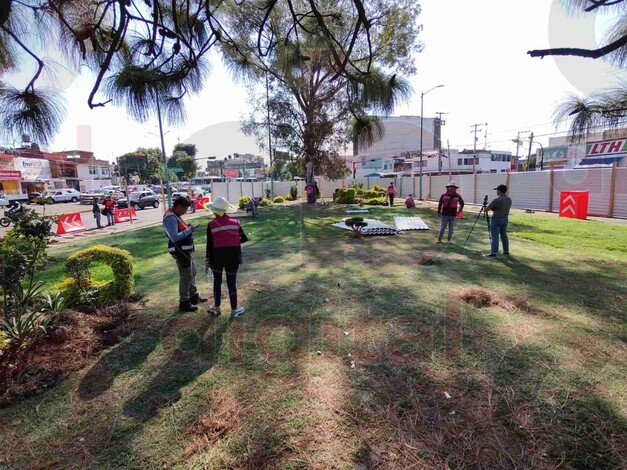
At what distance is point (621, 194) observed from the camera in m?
14.0

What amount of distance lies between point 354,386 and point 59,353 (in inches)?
106

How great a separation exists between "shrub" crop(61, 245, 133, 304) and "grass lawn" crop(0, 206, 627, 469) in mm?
441

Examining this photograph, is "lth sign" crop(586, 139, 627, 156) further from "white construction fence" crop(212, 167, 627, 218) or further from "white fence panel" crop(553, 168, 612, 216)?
"white fence panel" crop(553, 168, 612, 216)

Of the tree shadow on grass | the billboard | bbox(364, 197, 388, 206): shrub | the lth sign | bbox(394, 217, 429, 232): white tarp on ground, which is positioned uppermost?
the billboard

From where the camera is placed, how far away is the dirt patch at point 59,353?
282 cm

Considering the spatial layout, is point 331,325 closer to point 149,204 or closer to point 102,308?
point 102,308

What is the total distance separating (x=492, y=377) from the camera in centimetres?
290

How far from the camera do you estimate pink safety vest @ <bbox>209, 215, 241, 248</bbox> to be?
412 cm

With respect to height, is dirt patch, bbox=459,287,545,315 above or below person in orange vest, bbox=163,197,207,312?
below

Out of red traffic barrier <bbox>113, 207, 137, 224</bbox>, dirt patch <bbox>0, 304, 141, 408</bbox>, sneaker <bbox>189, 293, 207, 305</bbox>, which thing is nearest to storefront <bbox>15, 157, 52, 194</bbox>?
red traffic barrier <bbox>113, 207, 137, 224</bbox>

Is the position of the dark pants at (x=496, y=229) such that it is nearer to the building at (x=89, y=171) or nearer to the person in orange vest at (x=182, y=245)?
the person in orange vest at (x=182, y=245)

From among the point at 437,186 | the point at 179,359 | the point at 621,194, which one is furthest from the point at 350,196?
the point at 179,359

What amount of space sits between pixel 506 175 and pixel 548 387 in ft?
62.4

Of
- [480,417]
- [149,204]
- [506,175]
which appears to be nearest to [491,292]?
[480,417]
